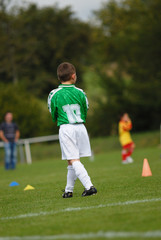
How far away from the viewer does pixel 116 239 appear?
411cm

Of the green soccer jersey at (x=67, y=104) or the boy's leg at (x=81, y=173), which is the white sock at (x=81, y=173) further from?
the green soccer jersey at (x=67, y=104)

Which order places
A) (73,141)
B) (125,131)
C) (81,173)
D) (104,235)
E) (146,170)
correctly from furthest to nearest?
(125,131)
(146,170)
(73,141)
(81,173)
(104,235)

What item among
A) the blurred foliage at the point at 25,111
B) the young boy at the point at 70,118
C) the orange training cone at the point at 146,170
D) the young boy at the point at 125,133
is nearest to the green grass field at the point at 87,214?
the young boy at the point at 70,118

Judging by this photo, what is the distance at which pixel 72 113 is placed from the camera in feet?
24.2

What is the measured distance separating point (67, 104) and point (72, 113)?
159 millimetres

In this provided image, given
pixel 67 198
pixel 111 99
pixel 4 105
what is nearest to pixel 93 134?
pixel 111 99

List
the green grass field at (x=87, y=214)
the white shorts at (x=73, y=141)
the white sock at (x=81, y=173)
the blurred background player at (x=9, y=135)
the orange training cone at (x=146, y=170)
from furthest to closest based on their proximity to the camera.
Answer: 1. the blurred background player at (x=9, y=135)
2. the orange training cone at (x=146, y=170)
3. the white shorts at (x=73, y=141)
4. the white sock at (x=81, y=173)
5. the green grass field at (x=87, y=214)

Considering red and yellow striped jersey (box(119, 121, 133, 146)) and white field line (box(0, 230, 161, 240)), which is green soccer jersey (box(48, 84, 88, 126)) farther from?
red and yellow striped jersey (box(119, 121, 133, 146))

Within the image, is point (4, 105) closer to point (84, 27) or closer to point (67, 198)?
point (84, 27)

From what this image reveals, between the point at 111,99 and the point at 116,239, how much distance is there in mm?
32461

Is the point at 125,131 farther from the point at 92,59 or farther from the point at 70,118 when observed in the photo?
the point at 92,59

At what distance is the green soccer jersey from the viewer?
7.37 m

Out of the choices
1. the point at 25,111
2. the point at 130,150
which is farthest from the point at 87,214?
the point at 25,111

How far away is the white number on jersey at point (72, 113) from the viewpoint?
735 centimetres
